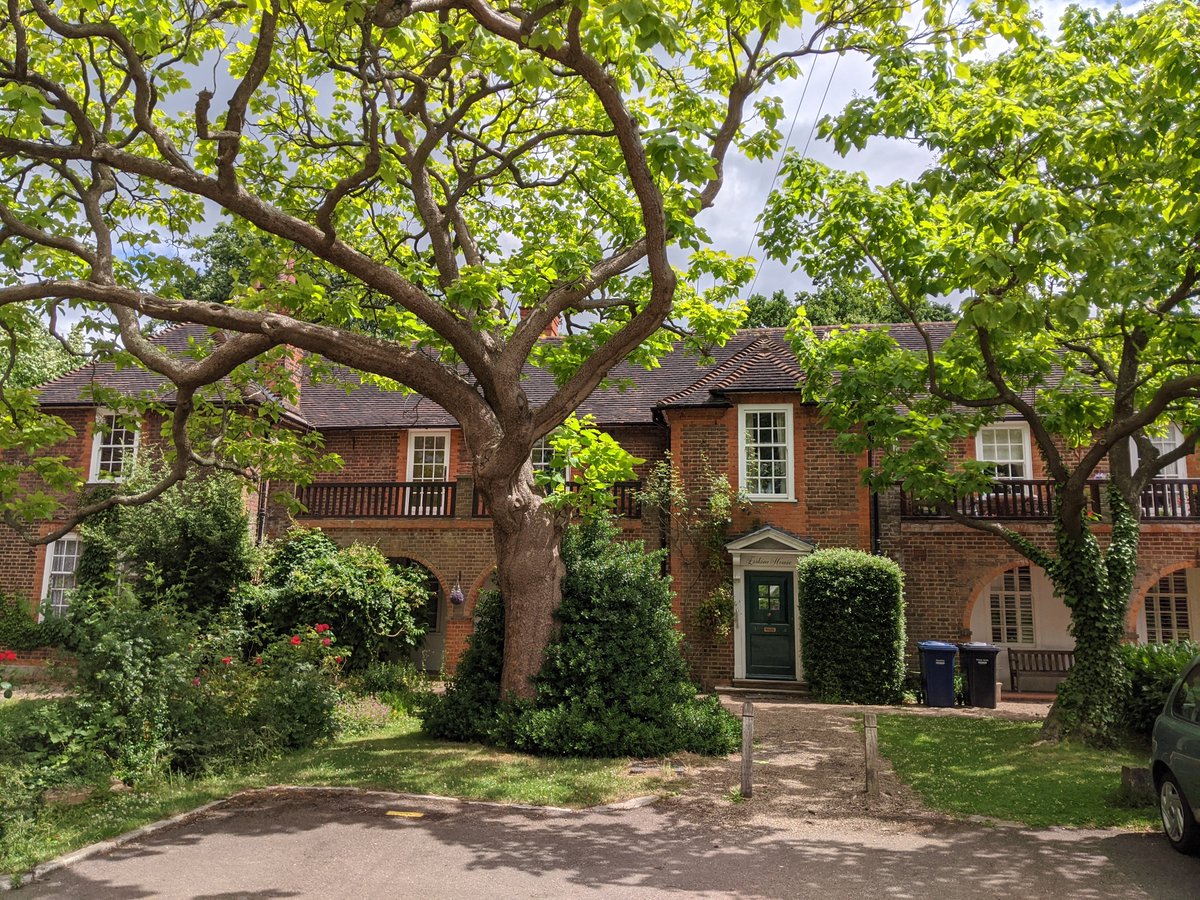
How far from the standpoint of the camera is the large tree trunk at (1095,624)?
11.2 metres

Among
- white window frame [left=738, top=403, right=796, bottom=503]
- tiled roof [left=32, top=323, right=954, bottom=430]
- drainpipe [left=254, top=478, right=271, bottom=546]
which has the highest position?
tiled roof [left=32, top=323, right=954, bottom=430]

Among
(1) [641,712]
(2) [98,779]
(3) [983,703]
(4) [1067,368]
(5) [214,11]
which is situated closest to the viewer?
(2) [98,779]

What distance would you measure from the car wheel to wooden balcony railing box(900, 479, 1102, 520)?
11.4 meters

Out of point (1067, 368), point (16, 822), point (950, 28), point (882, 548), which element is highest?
point (950, 28)

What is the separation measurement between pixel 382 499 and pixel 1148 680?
15.5 m

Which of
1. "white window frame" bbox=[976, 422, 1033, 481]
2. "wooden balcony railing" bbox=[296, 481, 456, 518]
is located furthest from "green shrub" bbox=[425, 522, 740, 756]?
"white window frame" bbox=[976, 422, 1033, 481]

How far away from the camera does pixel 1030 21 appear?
9828 millimetres

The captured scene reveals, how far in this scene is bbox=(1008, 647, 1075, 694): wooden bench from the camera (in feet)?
59.8

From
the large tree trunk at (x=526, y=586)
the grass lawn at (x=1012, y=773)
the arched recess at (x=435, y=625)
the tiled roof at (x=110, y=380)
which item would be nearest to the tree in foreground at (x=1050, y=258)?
the grass lawn at (x=1012, y=773)

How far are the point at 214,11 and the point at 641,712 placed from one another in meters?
9.43

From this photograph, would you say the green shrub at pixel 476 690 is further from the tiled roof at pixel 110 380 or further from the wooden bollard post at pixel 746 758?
the tiled roof at pixel 110 380

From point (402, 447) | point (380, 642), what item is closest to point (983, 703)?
point (380, 642)

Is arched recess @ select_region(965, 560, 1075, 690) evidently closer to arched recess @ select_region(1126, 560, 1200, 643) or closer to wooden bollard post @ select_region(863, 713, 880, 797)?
arched recess @ select_region(1126, 560, 1200, 643)

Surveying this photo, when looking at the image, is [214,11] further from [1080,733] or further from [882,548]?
[882,548]
